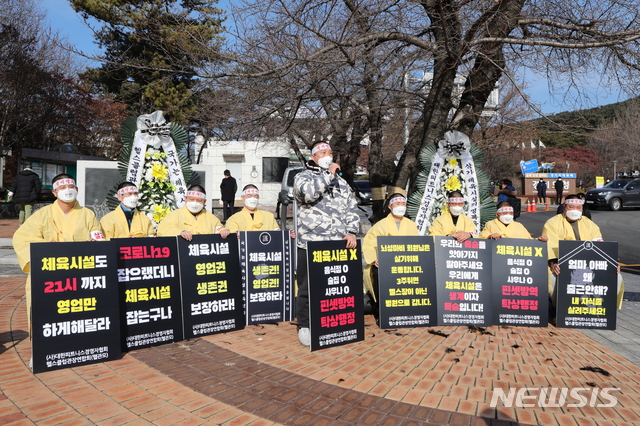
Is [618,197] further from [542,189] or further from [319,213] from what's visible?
[319,213]

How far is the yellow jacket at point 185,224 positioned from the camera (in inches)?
220

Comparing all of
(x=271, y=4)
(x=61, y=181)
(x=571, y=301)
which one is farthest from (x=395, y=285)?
(x=271, y=4)

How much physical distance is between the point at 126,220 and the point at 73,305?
1.60 metres

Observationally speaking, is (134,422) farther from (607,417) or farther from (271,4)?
(271,4)

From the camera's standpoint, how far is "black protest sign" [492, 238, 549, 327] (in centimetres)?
572

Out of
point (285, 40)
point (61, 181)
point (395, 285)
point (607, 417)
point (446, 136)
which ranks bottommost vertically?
point (607, 417)

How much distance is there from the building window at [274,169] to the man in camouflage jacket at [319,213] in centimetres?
2545

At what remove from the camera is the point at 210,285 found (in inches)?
201

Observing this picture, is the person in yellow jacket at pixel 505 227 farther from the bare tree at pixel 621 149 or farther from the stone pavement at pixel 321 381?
the bare tree at pixel 621 149

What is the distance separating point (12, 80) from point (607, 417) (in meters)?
23.6

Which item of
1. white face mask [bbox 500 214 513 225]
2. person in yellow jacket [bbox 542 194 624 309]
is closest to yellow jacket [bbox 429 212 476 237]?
white face mask [bbox 500 214 513 225]

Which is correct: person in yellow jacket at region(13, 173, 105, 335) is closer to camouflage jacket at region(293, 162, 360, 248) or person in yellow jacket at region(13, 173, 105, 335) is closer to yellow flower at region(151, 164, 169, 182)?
camouflage jacket at region(293, 162, 360, 248)

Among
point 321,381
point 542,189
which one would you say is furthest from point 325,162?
point 542,189

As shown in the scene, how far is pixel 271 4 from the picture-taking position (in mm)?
7410
